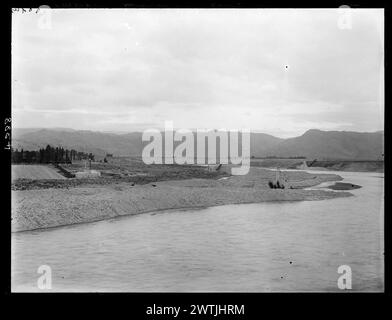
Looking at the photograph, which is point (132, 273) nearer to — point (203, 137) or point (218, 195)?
point (203, 137)

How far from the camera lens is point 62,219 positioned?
24.9 feet

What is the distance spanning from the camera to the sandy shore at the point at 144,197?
24.0 feet

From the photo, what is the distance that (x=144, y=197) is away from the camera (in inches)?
330

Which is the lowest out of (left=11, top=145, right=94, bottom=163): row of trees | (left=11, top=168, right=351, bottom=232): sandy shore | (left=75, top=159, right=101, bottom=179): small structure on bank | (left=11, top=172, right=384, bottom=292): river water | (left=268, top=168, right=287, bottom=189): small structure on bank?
(left=11, top=172, right=384, bottom=292): river water

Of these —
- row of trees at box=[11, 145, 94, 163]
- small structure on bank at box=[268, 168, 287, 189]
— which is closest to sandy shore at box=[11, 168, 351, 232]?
small structure on bank at box=[268, 168, 287, 189]

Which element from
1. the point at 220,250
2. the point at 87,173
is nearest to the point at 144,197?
the point at 87,173

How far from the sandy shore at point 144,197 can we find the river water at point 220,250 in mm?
231

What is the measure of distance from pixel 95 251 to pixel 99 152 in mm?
1941

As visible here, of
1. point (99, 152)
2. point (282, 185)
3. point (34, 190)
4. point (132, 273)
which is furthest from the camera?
point (282, 185)

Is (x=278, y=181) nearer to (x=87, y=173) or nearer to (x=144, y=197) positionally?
(x=144, y=197)

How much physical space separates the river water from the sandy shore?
231 mm

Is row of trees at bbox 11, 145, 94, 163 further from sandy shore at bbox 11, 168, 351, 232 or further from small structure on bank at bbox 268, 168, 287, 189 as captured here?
small structure on bank at bbox 268, 168, 287, 189

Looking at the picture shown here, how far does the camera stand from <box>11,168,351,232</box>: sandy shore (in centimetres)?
730

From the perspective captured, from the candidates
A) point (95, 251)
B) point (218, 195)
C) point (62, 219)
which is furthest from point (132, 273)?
point (218, 195)
